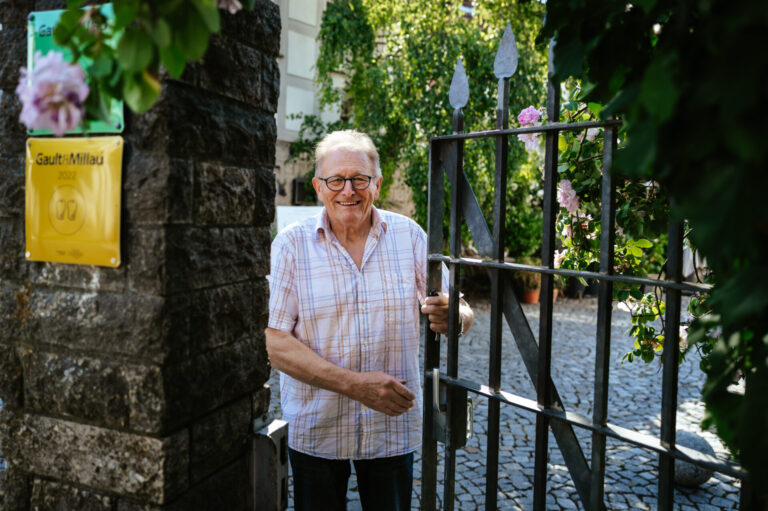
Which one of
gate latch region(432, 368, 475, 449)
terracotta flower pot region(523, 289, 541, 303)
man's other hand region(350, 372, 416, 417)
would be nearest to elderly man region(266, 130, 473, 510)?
man's other hand region(350, 372, 416, 417)

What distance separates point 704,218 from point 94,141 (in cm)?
140

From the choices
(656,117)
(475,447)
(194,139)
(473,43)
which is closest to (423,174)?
(473,43)

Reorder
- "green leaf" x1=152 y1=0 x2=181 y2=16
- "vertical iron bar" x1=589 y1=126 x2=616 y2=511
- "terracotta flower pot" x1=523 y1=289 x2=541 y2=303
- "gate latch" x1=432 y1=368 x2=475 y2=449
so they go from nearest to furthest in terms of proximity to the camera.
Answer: "green leaf" x1=152 y1=0 x2=181 y2=16 < "vertical iron bar" x1=589 y1=126 x2=616 y2=511 < "gate latch" x1=432 y1=368 x2=475 y2=449 < "terracotta flower pot" x1=523 y1=289 x2=541 y2=303

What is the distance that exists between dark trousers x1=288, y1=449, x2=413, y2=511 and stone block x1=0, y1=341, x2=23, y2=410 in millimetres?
1077

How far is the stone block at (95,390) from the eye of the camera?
145 cm

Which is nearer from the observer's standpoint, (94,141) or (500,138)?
(94,141)

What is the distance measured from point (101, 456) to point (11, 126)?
3.00 ft

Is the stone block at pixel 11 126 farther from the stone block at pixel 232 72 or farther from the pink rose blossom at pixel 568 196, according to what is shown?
the pink rose blossom at pixel 568 196

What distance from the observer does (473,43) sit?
8.67 meters

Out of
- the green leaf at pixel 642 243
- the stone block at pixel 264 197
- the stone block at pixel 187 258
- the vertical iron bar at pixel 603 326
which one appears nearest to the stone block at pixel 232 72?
the stone block at pixel 264 197

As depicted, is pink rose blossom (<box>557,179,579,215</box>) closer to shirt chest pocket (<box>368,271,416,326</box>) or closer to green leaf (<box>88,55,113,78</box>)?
shirt chest pocket (<box>368,271,416,326</box>)

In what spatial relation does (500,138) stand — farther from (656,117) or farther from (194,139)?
(656,117)

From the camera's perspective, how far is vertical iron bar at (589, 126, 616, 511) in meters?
1.69

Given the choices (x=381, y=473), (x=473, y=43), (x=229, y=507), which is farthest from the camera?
(x=473, y=43)
